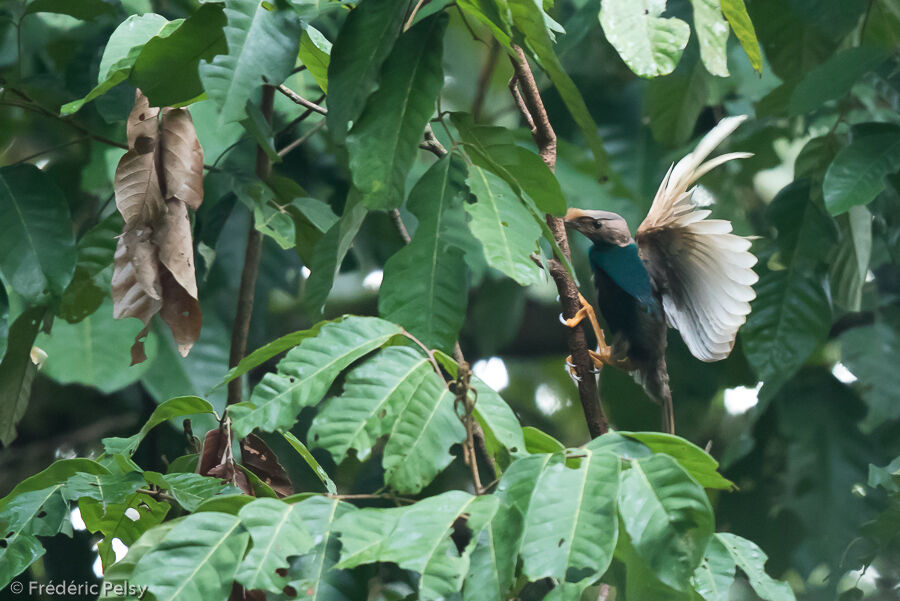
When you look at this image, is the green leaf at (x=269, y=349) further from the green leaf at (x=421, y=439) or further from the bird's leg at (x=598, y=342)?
the bird's leg at (x=598, y=342)

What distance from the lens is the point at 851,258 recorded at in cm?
209

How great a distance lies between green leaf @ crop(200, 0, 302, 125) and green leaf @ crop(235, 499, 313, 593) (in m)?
0.44

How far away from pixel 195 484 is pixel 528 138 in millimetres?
1520

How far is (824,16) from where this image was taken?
208 cm

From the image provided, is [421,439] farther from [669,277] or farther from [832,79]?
[832,79]

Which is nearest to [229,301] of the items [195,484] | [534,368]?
[195,484]

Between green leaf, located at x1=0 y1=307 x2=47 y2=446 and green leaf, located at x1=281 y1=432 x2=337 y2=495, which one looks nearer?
green leaf, located at x1=281 y1=432 x2=337 y2=495

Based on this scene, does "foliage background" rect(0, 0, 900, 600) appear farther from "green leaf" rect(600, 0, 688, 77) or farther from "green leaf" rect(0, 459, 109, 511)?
"green leaf" rect(600, 0, 688, 77)

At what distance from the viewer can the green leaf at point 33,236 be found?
1555mm

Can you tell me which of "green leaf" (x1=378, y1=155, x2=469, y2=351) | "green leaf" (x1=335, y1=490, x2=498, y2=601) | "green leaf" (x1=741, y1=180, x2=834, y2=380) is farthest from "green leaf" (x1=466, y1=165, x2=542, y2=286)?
"green leaf" (x1=741, y1=180, x2=834, y2=380)

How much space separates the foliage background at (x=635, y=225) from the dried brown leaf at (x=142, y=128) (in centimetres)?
41

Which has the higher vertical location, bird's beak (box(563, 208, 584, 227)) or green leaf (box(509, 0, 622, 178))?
green leaf (box(509, 0, 622, 178))

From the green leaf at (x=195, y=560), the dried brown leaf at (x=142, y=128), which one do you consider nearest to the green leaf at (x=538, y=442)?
the green leaf at (x=195, y=560)

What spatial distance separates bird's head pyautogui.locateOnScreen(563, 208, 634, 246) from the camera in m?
1.76
